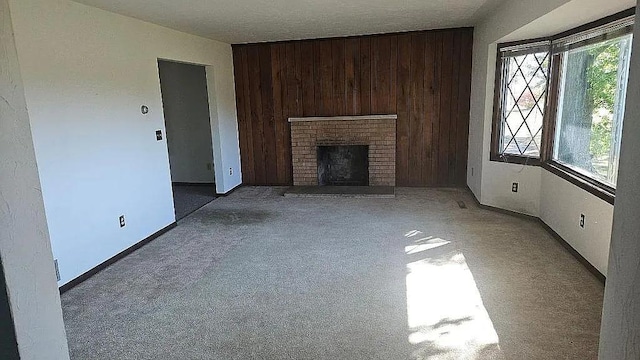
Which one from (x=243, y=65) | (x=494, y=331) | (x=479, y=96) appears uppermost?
(x=243, y=65)

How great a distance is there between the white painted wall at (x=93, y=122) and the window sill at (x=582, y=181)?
3862mm

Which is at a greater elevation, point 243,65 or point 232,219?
point 243,65

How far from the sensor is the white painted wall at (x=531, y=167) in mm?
2842

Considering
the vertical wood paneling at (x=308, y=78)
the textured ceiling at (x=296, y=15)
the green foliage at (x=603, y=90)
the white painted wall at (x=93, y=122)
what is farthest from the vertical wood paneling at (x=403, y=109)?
the white painted wall at (x=93, y=122)

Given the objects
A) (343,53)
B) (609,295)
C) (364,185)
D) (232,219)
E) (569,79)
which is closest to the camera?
(609,295)

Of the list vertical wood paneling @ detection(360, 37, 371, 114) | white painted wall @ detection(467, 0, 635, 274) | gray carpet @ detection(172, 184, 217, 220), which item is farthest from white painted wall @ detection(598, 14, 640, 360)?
vertical wood paneling @ detection(360, 37, 371, 114)

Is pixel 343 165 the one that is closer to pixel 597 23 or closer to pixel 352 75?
pixel 352 75

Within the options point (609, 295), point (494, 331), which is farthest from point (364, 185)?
point (609, 295)

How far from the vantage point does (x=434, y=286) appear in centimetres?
289

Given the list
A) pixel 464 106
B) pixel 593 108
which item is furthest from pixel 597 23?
pixel 464 106

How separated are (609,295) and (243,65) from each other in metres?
5.90

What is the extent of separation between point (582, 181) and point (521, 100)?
4.46ft

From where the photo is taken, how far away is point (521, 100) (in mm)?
4281

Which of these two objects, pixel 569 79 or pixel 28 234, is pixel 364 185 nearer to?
pixel 569 79
